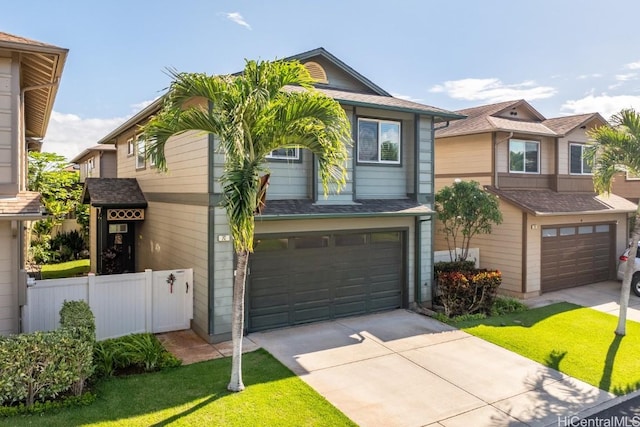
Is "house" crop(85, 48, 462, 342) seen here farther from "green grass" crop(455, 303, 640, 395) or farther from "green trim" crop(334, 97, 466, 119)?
"green grass" crop(455, 303, 640, 395)

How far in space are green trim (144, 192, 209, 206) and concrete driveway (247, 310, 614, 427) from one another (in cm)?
325

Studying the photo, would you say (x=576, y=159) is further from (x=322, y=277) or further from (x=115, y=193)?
(x=115, y=193)

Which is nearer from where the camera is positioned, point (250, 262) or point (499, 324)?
point (250, 262)

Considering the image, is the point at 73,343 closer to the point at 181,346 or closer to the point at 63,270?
the point at 181,346

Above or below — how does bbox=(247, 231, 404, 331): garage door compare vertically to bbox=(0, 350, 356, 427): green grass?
above

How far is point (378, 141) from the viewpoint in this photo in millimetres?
12070

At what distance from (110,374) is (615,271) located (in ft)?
59.8

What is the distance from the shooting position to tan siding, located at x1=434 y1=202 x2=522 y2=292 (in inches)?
578

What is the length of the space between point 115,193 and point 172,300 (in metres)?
5.90

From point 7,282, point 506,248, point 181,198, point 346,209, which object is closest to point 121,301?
point 7,282

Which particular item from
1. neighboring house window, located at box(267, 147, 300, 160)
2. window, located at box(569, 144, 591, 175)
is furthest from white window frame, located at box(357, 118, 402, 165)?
window, located at box(569, 144, 591, 175)

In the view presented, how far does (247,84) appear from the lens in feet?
21.9

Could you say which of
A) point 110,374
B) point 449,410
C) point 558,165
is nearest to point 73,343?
point 110,374

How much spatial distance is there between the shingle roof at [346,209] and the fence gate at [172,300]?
2675mm
